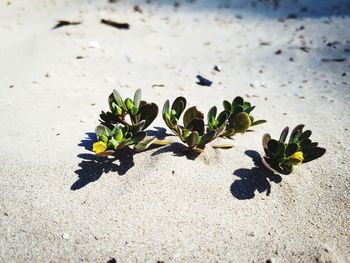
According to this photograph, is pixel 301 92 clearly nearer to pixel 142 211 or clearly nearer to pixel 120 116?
pixel 120 116

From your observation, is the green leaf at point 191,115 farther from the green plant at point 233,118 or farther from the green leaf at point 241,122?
the green leaf at point 241,122

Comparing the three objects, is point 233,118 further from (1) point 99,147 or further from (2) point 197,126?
(1) point 99,147

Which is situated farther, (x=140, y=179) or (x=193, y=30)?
(x=193, y=30)

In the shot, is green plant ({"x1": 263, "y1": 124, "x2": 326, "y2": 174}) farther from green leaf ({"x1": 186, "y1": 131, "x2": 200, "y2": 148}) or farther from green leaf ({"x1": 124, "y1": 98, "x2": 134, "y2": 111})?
green leaf ({"x1": 124, "y1": 98, "x2": 134, "y2": 111})

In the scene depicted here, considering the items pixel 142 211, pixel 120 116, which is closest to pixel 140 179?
pixel 142 211

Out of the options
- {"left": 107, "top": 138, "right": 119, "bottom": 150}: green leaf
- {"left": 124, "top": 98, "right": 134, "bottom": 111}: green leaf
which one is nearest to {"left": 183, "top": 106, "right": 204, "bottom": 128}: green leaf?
{"left": 124, "top": 98, "right": 134, "bottom": 111}: green leaf

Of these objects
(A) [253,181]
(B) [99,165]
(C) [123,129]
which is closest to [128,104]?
(C) [123,129]
